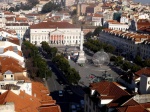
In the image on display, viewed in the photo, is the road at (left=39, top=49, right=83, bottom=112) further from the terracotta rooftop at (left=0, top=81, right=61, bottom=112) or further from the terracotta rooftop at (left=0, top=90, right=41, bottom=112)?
the terracotta rooftop at (left=0, top=90, right=41, bottom=112)

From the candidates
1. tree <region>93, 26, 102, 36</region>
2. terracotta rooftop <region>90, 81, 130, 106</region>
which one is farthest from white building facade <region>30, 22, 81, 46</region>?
terracotta rooftop <region>90, 81, 130, 106</region>

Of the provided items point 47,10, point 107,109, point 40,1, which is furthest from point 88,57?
point 40,1

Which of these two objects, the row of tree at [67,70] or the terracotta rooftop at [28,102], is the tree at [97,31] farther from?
the terracotta rooftop at [28,102]

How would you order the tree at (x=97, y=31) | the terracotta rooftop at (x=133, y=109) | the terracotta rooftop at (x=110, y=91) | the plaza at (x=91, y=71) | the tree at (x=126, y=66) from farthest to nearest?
the tree at (x=97, y=31), the tree at (x=126, y=66), the plaza at (x=91, y=71), the terracotta rooftop at (x=110, y=91), the terracotta rooftop at (x=133, y=109)

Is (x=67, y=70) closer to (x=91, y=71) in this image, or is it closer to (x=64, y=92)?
(x=64, y=92)

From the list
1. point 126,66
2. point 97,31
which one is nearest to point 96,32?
point 97,31

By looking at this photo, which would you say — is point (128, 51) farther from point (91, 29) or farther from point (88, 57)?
point (91, 29)

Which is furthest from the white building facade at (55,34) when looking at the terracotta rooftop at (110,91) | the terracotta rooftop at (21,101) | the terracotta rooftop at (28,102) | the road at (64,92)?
the terracotta rooftop at (21,101)

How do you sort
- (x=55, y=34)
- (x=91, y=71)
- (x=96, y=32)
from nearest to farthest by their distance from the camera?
(x=91, y=71) → (x=55, y=34) → (x=96, y=32)
